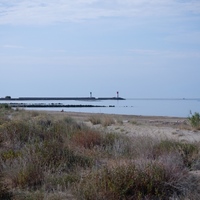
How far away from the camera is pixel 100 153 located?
46.1 ft

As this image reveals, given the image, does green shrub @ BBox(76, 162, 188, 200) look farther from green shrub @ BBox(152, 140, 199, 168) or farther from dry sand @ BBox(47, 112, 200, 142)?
dry sand @ BBox(47, 112, 200, 142)

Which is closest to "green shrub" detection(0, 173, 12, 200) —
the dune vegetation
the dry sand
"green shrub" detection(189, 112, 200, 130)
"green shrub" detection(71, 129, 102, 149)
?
the dune vegetation

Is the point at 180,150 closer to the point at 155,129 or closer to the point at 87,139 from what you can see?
the point at 87,139

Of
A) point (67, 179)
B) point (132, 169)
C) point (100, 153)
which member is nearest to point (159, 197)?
point (132, 169)

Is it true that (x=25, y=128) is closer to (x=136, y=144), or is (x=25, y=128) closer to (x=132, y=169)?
(x=136, y=144)

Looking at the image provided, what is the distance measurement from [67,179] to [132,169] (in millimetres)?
1549

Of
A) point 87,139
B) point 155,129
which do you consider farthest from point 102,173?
point 155,129

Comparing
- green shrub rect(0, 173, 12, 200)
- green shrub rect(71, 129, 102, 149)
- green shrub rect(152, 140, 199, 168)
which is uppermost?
green shrub rect(71, 129, 102, 149)

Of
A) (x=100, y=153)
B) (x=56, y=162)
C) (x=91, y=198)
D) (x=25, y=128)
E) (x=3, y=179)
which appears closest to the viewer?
(x=91, y=198)

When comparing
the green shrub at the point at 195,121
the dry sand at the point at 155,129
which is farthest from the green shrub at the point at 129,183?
the green shrub at the point at 195,121

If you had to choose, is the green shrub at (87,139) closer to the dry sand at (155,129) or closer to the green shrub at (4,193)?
the dry sand at (155,129)

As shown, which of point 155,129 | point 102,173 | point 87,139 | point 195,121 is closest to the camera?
point 102,173

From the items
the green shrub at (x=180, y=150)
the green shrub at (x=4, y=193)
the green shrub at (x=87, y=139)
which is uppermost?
the green shrub at (x=87, y=139)

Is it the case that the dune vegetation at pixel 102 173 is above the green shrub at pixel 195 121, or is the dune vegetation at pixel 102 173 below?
below
